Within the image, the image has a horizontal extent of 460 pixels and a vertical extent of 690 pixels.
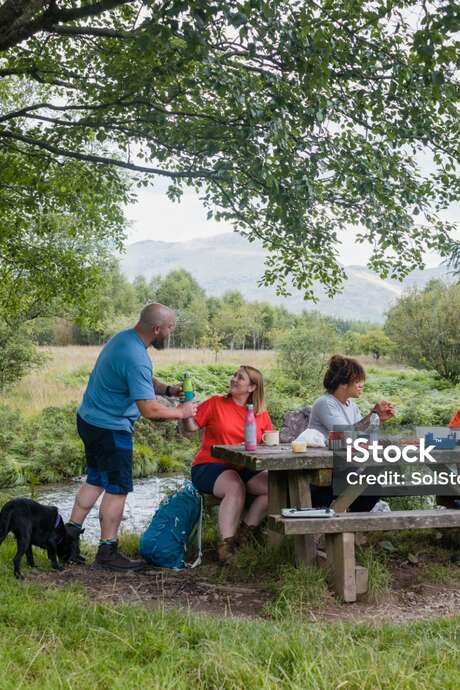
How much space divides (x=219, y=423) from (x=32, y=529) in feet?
5.19

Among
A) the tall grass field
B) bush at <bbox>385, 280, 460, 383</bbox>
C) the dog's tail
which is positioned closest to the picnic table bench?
the tall grass field

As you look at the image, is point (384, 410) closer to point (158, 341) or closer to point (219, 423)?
point (219, 423)

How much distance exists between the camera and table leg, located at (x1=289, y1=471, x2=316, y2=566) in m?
5.35

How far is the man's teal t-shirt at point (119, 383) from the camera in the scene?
18.0ft

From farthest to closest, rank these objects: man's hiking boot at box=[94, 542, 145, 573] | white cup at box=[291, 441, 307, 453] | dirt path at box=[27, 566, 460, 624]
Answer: man's hiking boot at box=[94, 542, 145, 573] < white cup at box=[291, 441, 307, 453] < dirt path at box=[27, 566, 460, 624]

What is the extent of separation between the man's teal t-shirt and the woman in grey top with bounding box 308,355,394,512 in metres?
1.37

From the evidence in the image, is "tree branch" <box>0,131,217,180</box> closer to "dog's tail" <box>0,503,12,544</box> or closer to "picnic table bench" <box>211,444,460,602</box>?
"picnic table bench" <box>211,444,460,602</box>

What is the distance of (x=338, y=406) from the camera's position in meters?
6.07

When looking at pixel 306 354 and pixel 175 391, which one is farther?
pixel 306 354

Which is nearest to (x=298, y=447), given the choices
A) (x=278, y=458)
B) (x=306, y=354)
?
(x=278, y=458)

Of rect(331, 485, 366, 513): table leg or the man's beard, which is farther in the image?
the man's beard

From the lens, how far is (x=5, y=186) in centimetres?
979

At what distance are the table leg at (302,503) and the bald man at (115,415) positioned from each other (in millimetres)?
918

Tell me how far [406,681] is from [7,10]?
574cm
